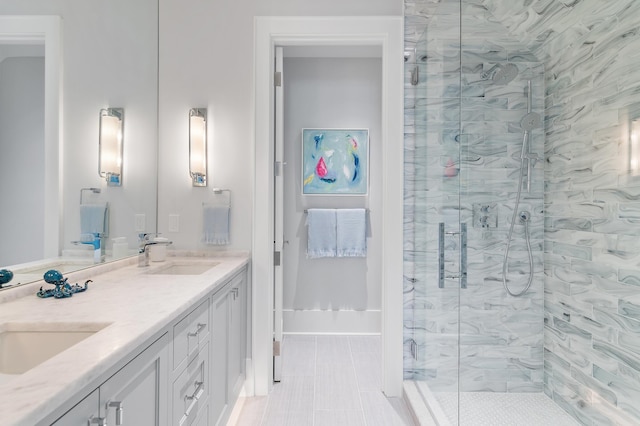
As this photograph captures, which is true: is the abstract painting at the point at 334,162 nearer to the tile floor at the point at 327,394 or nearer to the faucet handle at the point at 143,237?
the tile floor at the point at 327,394

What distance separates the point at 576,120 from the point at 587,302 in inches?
35.2

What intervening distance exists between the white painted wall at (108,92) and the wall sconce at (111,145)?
38 mm

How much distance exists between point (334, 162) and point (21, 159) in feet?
7.79

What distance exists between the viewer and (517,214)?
1729mm

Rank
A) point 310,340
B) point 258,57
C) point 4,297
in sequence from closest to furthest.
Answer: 1. point 4,297
2. point 258,57
3. point 310,340

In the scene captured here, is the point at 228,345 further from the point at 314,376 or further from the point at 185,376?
the point at 314,376

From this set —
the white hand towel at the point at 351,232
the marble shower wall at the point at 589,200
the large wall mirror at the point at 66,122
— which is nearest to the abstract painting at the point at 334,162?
the white hand towel at the point at 351,232

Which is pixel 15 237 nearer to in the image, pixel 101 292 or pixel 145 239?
pixel 101 292

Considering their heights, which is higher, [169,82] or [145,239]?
[169,82]

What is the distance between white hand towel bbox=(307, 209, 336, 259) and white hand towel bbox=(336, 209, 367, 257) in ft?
0.17

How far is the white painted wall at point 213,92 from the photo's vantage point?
227cm

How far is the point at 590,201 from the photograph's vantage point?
5.62 feet

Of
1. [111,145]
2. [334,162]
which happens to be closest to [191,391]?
[111,145]

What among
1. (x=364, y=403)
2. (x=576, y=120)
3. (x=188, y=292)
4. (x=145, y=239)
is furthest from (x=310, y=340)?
(x=576, y=120)
